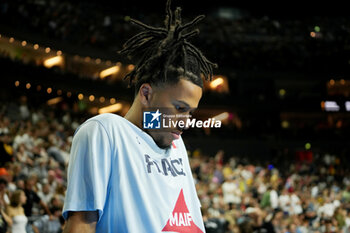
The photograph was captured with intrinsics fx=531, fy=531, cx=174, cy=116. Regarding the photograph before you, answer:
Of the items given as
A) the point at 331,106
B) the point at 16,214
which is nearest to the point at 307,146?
the point at 331,106

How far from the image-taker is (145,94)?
190 centimetres

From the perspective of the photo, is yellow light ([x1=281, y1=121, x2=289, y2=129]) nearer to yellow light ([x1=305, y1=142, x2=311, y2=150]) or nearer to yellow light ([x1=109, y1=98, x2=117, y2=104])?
yellow light ([x1=305, y1=142, x2=311, y2=150])

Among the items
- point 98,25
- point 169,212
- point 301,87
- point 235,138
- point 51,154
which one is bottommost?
point 169,212

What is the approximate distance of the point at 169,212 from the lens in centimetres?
182

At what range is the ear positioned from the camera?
189 cm

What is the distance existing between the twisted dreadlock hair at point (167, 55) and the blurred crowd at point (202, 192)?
198 inches

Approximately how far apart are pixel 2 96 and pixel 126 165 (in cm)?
1788

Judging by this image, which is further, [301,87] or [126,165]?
[301,87]

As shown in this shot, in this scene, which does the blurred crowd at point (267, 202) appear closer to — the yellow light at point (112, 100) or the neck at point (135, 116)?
the neck at point (135, 116)

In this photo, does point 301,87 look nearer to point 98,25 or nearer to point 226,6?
point 226,6

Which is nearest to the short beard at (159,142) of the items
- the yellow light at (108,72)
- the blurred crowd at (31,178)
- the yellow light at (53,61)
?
the blurred crowd at (31,178)

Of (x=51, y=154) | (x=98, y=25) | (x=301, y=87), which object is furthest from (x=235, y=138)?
(x=51, y=154)

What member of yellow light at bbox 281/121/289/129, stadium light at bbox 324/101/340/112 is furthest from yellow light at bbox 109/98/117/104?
stadium light at bbox 324/101/340/112

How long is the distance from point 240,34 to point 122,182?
30086mm
